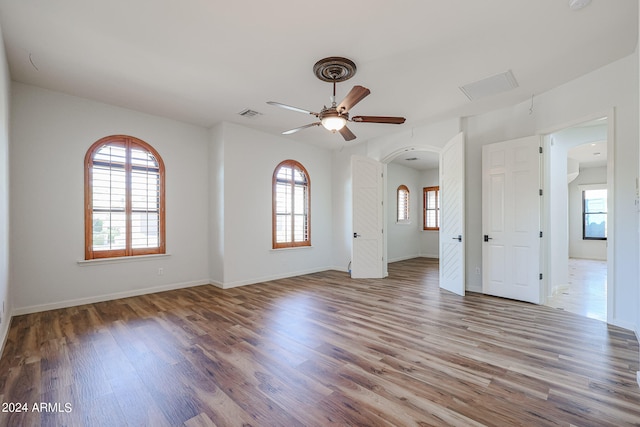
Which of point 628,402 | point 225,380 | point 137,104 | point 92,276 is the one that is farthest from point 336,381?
point 137,104

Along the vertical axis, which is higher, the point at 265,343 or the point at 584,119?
the point at 584,119

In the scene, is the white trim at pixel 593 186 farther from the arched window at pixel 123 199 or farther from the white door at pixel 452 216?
the arched window at pixel 123 199

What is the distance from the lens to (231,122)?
210 inches

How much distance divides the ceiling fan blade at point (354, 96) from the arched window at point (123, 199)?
364 centimetres

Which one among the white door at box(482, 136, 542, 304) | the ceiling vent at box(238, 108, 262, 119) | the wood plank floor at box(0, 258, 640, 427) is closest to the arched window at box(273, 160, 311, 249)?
the ceiling vent at box(238, 108, 262, 119)

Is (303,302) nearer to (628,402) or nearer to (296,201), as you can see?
(296,201)

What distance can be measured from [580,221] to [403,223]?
5.81 meters

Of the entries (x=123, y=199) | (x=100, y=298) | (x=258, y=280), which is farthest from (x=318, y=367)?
(x=123, y=199)

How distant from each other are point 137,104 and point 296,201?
345cm

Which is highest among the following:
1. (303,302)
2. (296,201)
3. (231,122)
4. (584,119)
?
(231,122)

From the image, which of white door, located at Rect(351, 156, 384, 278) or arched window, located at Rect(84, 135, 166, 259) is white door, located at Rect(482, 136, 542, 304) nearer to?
white door, located at Rect(351, 156, 384, 278)

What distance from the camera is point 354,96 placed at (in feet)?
9.71

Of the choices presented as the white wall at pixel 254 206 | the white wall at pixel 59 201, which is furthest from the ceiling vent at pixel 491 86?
the white wall at pixel 59 201

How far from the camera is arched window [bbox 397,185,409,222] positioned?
9.30m
